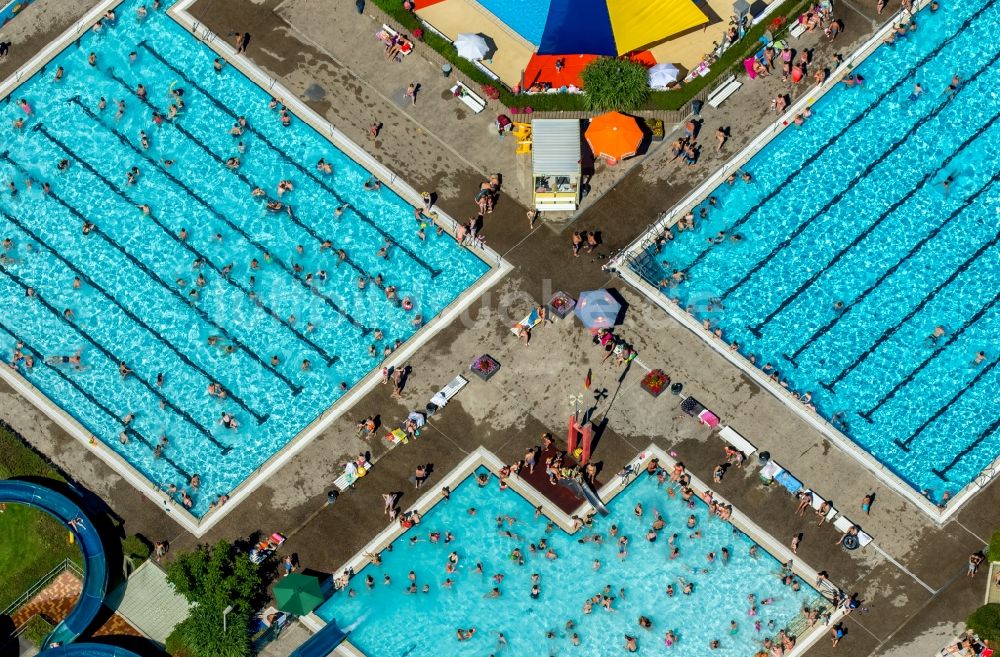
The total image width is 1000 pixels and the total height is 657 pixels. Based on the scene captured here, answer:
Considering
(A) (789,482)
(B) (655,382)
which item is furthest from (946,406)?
(B) (655,382)

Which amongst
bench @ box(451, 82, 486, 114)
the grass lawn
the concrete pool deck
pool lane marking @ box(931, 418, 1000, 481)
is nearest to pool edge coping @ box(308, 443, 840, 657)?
the concrete pool deck

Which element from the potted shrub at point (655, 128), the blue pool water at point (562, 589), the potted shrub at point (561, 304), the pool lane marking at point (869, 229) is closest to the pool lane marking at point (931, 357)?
the pool lane marking at point (869, 229)

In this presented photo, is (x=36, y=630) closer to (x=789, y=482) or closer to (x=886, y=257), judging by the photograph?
(x=789, y=482)

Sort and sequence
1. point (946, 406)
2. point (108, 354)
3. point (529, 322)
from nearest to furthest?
point (946, 406) → point (529, 322) → point (108, 354)

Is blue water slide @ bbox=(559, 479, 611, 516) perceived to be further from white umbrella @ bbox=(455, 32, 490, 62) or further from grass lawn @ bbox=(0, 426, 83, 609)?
grass lawn @ bbox=(0, 426, 83, 609)

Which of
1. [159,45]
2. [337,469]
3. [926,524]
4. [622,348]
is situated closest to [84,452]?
[337,469]
